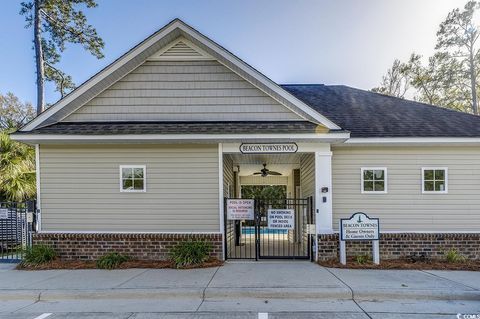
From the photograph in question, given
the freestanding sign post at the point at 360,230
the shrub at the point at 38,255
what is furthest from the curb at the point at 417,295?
the shrub at the point at 38,255

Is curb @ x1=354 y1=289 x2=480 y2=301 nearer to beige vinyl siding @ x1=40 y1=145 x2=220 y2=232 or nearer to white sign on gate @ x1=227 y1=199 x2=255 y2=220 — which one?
white sign on gate @ x1=227 y1=199 x2=255 y2=220

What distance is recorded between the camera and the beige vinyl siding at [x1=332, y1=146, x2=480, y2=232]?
959 cm

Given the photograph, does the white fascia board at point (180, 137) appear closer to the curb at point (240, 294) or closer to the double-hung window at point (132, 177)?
the double-hung window at point (132, 177)

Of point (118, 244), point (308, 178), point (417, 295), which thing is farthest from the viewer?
point (308, 178)

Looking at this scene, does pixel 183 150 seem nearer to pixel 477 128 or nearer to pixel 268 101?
pixel 268 101

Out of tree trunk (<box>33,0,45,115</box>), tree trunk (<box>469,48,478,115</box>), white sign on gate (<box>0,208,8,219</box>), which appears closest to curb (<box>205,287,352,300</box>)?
white sign on gate (<box>0,208,8,219</box>)

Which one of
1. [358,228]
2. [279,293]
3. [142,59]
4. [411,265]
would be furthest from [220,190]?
[411,265]

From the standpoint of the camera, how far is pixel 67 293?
6.55 meters

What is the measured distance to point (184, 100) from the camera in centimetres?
962

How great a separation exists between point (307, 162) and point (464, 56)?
775 inches

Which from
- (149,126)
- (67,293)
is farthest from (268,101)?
(67,293)

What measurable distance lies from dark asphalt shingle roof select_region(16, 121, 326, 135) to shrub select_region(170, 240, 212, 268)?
2.92 m

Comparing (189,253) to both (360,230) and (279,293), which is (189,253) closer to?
(279,293)

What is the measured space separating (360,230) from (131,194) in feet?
20.2
